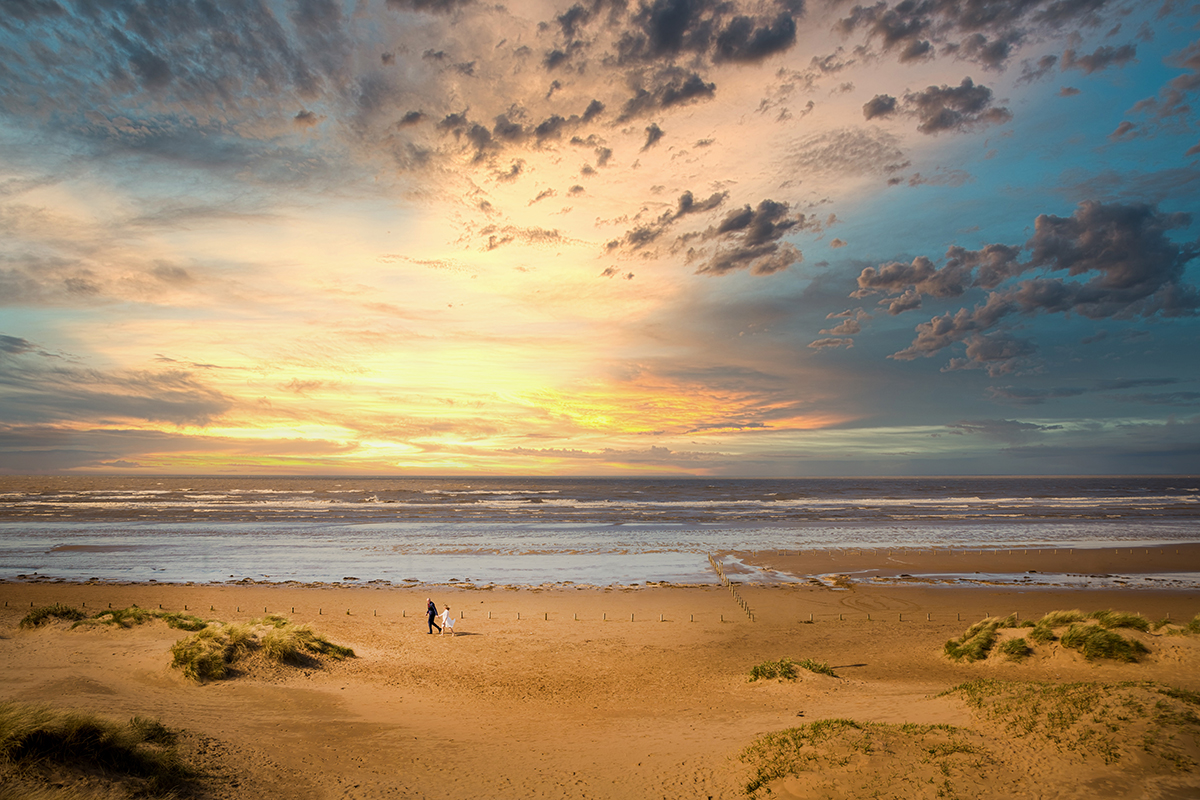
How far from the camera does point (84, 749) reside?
9.23 meters

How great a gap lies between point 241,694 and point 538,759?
9.23 metres

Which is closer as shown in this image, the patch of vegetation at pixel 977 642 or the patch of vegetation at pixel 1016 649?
the patch of vegetation at pixel 1016 649

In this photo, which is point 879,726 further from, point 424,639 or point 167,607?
point 167,607

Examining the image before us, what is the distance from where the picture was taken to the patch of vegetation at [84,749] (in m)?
8.70

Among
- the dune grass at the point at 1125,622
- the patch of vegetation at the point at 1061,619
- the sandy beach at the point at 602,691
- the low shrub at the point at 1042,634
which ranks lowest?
the sandy beach at the point at 602,691

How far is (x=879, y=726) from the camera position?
11695 mm

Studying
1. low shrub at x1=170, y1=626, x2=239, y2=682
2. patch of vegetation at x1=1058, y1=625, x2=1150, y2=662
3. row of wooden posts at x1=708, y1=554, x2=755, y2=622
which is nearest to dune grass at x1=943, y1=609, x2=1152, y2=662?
patch of vegetation at x1=1058, y1=625, x2=1150, y2=662

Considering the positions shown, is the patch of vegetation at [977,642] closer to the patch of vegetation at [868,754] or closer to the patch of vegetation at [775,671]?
the patch of vegetation at [775,671]

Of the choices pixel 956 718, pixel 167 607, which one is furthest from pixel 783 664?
pixel 167 607

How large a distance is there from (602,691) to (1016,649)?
13401mm

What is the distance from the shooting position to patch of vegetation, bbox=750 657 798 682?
18.2 meters

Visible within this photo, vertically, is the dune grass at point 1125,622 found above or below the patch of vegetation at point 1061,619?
above

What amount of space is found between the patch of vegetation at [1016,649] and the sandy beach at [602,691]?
7.5 inches

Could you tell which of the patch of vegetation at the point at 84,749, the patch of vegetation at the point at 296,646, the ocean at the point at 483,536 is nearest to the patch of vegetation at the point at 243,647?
the patch of vegetation at the point at 296,646
